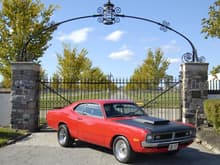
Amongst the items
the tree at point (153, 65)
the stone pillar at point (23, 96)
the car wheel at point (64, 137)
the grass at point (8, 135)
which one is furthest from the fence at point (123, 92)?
the tree at point (153, 65)

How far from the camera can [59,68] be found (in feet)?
115

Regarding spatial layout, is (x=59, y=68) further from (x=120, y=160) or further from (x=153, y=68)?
(x=120, y=160)

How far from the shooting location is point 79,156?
866cm

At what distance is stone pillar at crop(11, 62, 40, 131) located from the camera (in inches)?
527

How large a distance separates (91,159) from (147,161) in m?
1.32

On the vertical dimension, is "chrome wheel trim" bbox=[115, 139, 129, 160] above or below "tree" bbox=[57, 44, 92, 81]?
below

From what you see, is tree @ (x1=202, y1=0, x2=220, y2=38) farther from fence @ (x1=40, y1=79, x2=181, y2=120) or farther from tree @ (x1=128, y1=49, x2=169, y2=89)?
tree @ (x1=128, y1=49, x2=169, y2=89)

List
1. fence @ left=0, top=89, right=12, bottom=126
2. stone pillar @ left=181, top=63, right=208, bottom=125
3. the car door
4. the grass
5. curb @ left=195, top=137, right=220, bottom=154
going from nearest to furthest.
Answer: the car door
curb @ left=195, top=137, right=220, bottom=154
the grass
stone pillar @ left=181, top=63, right=208, bottom=125
fence @ left=0, top=89, right=12, bottom=126

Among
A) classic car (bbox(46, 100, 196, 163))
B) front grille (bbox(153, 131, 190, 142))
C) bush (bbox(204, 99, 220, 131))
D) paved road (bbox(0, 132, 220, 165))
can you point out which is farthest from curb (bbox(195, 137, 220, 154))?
front grille (bbox(153, 131, 190, 142))

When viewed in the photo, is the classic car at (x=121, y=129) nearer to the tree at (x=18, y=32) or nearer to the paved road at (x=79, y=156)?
the paved road at (x=79, y=156)

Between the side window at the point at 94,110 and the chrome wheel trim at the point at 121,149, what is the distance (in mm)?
1042

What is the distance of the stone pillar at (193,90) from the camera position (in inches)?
526

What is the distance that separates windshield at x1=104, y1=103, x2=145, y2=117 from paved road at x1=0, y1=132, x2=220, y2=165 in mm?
1043

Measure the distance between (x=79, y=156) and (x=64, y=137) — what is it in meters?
1.52
